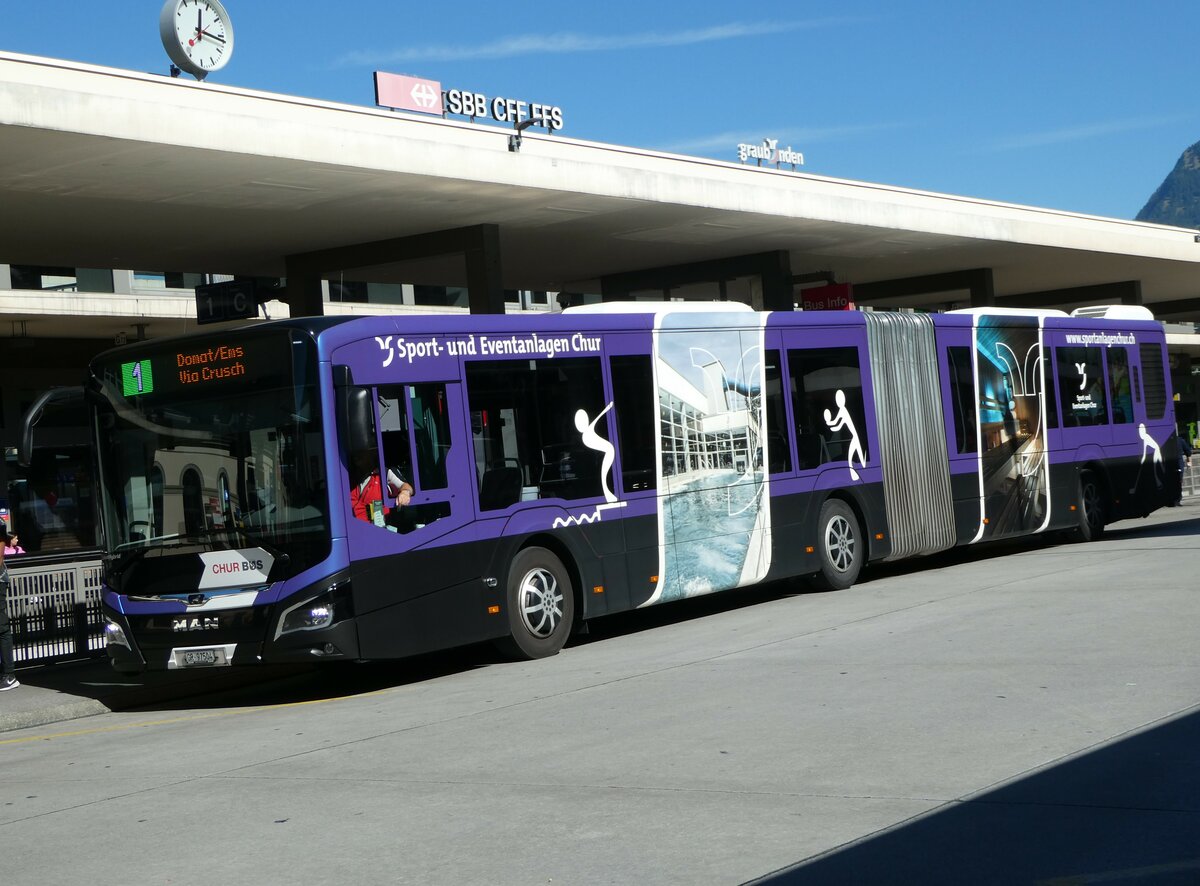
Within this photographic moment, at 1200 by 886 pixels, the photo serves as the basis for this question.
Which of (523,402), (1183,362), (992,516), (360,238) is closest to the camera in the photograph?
(523,402)

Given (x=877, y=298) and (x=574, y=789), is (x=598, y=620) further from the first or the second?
(x=877, y=298)

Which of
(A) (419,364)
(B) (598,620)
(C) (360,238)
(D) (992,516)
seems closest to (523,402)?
(A) (419,364)

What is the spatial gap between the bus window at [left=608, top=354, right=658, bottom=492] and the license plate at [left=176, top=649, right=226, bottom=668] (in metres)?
4.32

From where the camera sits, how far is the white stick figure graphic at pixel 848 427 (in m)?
17.0

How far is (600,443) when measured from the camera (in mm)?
13945

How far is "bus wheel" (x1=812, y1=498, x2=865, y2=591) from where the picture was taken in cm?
1680

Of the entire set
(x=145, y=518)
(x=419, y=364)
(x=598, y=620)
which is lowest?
(x=598, y=620)

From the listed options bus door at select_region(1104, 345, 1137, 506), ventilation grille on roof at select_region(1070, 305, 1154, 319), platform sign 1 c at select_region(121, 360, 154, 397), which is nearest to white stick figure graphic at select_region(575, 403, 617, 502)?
platform sign 1 c at select_region(121, 360, 154, 397)

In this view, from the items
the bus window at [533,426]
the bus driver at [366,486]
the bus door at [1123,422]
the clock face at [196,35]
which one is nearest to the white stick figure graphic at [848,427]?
the bus window at [533,426]

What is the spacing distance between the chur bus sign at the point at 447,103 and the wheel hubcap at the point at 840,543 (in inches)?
306

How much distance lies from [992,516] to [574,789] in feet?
43.1

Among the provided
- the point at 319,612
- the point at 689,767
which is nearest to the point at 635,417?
the point at 319,612

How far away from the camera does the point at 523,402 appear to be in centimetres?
1311

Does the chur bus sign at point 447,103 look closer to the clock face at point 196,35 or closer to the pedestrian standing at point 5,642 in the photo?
the clock face at point 196,35
